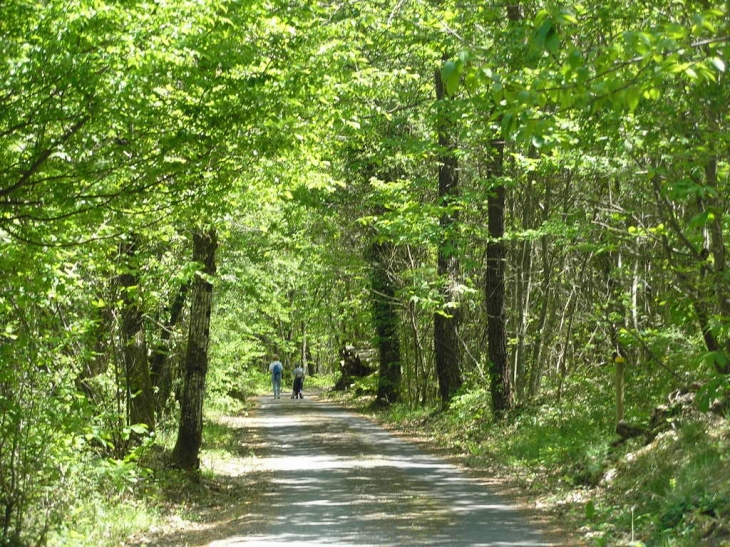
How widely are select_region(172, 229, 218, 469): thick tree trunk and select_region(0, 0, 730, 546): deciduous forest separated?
0.12 feet

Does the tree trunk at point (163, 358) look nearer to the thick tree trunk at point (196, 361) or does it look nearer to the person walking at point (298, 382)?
the thick tree trunk at point (196, 361)

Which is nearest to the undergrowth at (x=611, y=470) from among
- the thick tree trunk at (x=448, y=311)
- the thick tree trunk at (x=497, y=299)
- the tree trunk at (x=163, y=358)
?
the thick tree trunk at (x=497, y=299)

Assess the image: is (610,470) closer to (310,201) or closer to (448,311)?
(310,201)

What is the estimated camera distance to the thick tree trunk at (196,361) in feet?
43.8

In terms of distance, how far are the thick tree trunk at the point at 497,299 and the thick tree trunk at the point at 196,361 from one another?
672 centimetres

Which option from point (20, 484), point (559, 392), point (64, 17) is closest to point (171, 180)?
point (64, 17)

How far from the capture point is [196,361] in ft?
44.3

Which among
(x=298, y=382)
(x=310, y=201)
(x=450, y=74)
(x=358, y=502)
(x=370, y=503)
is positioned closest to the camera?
(x=450, y=74)

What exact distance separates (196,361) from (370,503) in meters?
3.84

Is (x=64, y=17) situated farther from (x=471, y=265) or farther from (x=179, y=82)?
(x=471, y=265)

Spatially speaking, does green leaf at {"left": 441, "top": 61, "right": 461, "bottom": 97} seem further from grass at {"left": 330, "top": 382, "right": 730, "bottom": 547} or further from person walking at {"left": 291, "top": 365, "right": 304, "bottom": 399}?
person walking at {"left": 291, "top": 365, "right": 304, "bottom": 399}

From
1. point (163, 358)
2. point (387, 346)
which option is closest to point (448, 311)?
point (387, 346)

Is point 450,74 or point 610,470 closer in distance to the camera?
point 450,74

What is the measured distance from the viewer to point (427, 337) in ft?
96.3
